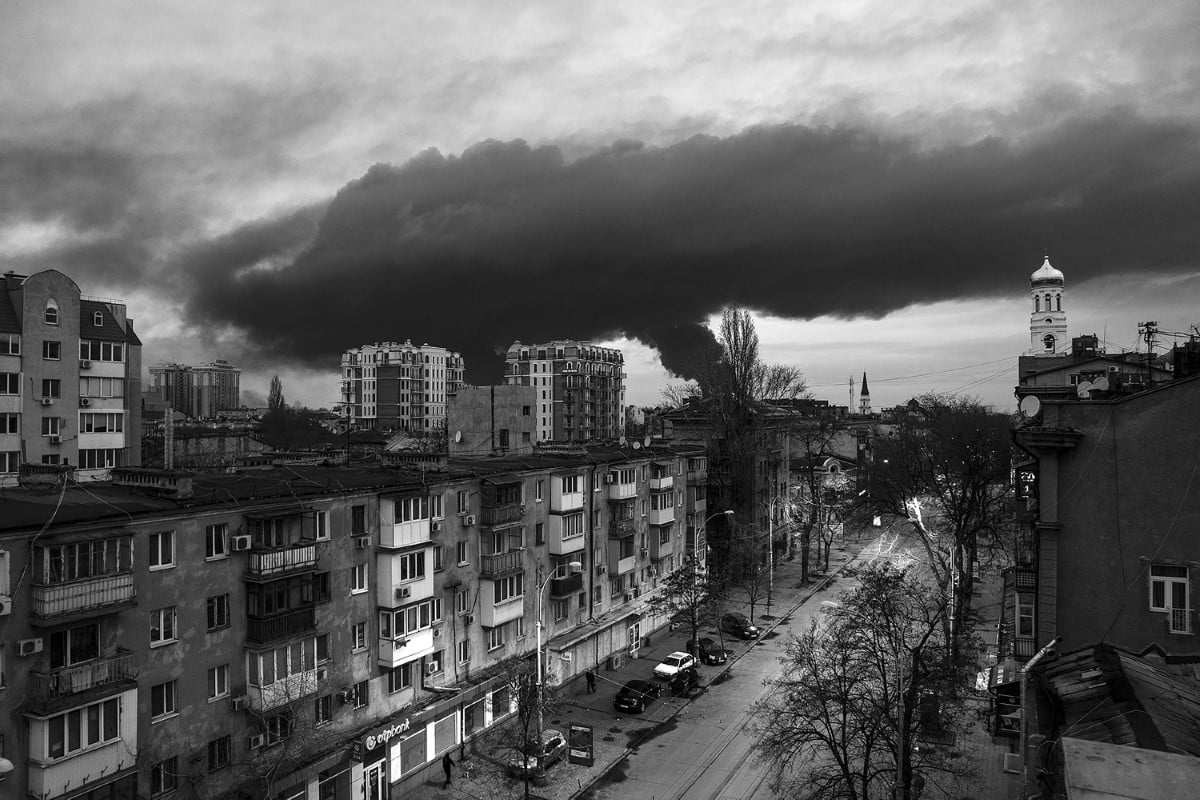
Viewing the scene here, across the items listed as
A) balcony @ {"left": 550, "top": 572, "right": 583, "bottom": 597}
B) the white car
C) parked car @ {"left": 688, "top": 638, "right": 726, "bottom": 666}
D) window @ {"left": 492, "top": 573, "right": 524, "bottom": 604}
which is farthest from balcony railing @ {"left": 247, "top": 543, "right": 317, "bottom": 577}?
parked car @ {"left": 688, "top": 638, "right": 726, "bottom": 666}

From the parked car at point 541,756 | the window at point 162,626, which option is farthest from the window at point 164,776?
the parked car at point 541,756

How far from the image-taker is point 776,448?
264ft

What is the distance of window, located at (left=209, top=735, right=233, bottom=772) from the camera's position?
23.8 metres

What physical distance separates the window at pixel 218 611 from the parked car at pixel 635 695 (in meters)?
22.3

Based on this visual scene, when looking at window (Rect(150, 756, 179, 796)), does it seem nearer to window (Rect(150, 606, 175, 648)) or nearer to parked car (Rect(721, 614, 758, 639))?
window (Rect(150, 606, 175, 648))

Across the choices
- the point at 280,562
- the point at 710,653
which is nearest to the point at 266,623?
the point at 280,562

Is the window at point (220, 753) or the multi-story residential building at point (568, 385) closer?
the window at point (220, 753)

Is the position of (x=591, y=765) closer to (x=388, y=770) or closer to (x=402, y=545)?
(x=388, y=770)

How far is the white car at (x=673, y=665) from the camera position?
1718 inches

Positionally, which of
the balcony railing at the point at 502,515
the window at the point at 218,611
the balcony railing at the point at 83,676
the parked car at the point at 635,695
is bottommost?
the parked car at the point at 635,695

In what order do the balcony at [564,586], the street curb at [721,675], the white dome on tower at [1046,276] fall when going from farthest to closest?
1. the white dome on tower at [1046,276]
2. the balcony at [564,586]
3. the street curb at [721,675]

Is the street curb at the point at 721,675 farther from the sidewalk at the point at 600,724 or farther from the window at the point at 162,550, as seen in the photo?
the window at the point at 162,550

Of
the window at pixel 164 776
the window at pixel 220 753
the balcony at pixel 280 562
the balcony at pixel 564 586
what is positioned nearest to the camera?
the window at pixel 164 776

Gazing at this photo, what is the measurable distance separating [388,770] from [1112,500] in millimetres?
27753
